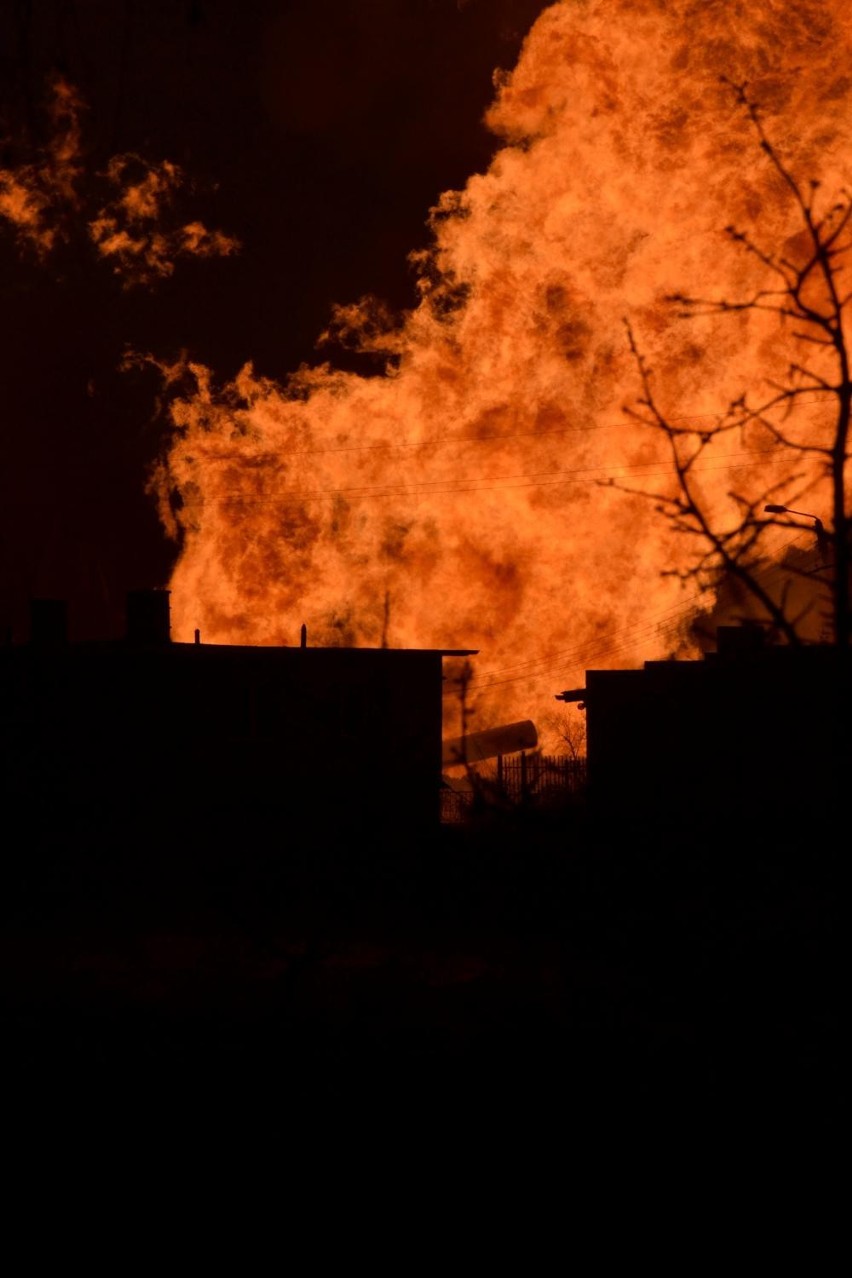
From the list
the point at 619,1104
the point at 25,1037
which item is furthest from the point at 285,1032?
the point at 619,1104

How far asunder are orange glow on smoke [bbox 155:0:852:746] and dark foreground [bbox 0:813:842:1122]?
18.7 ft

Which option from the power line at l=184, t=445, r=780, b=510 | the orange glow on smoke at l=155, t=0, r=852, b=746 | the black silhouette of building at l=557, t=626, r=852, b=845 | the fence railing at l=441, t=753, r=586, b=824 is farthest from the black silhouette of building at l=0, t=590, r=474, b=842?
the power line at l=184, t=445, r=780, b=510

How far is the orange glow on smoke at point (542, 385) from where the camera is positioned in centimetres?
1695

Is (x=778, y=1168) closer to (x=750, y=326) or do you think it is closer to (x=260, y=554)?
(x=750, y=326)

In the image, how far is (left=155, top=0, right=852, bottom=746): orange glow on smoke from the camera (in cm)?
1695

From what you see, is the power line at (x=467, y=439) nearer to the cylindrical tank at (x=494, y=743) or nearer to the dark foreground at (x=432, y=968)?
the dark foreground at (x=432, y=968)

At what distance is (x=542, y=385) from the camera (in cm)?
2244

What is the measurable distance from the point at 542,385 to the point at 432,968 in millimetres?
13098

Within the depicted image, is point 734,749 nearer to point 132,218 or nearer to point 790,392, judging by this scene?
point 790,392

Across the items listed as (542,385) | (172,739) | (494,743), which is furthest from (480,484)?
(494,743)

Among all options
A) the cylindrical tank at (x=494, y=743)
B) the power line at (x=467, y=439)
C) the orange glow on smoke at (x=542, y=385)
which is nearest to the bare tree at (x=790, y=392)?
the orange glow on smoke at (x=542, y=385)

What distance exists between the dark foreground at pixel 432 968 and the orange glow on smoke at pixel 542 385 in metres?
5.69

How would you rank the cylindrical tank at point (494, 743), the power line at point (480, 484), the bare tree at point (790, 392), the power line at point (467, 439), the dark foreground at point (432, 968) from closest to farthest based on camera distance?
the dark foreground at point (432, 968) → the bare tree at point (790, 392) → the power line at point (480, 484) → the power line at point (467, 439) → the cylindrical tank at point (494, 743)

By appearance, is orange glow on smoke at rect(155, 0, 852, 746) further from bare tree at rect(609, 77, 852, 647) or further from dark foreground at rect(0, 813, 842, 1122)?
dark foreground at rect(0, 813, 842, 1122)
